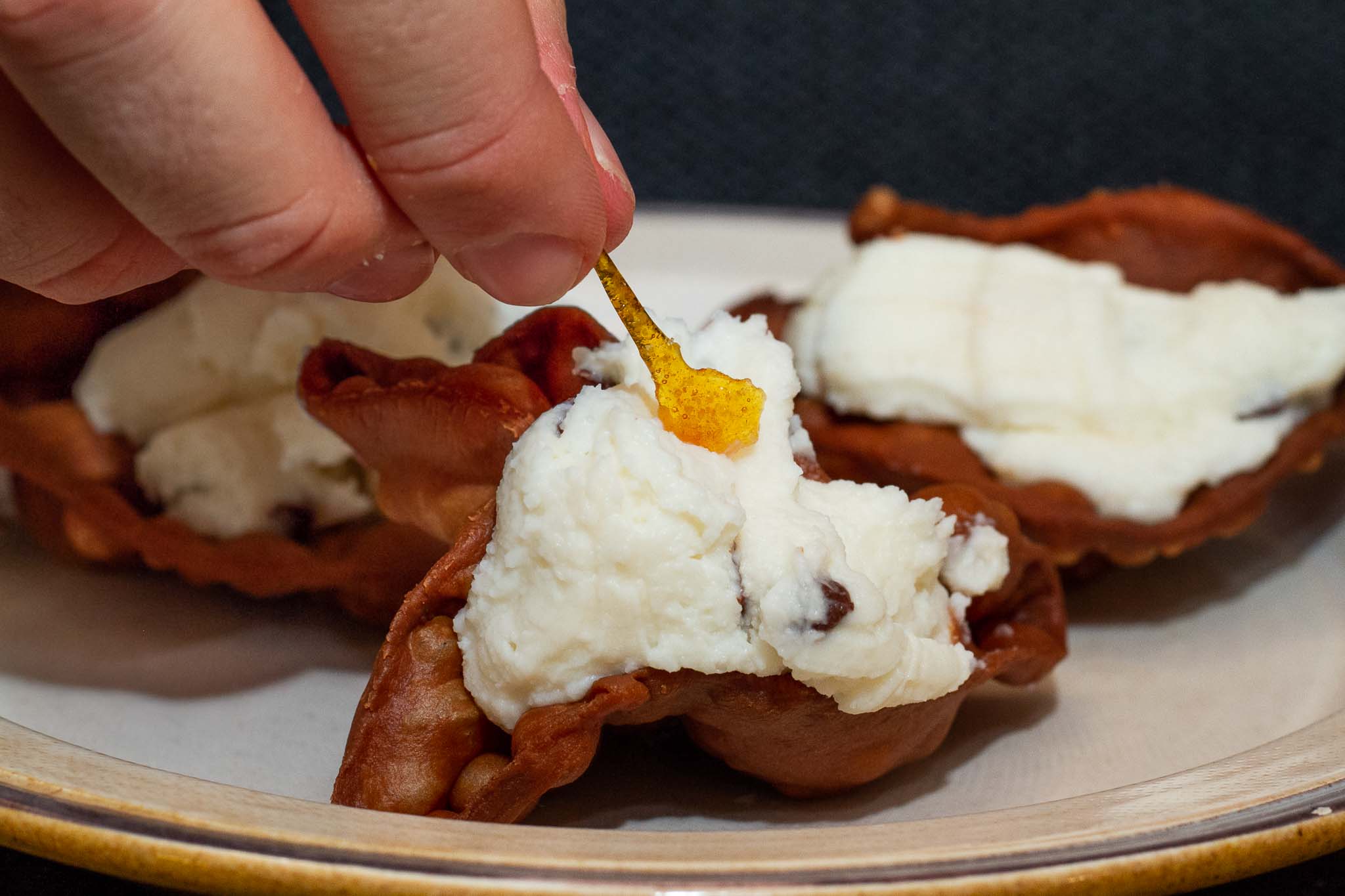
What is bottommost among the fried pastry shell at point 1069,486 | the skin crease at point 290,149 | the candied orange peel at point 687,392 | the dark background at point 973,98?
the dark background at point 973,98

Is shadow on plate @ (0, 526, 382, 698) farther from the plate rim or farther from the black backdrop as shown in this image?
the black backdrop

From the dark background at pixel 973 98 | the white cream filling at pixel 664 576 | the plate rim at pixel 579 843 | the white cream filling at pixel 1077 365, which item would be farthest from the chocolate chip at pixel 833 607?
the dark background at pixel 973 98

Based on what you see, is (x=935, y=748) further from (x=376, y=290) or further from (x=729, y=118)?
(x=729, y=118)

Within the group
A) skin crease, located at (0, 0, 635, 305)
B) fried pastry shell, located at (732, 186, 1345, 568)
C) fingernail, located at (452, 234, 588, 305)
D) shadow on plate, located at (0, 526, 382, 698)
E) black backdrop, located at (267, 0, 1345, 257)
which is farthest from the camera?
black backdrop, located at (267, 0, 1345, 257)

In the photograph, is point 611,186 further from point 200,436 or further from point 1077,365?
point 1077,365

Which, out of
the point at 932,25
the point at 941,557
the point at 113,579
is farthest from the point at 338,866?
the point at 932,25

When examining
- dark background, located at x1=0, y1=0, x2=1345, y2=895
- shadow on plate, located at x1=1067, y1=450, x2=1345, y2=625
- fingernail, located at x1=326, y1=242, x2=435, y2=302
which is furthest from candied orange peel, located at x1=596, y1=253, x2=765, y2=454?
dark background, located at x1=0, y1=0, x2=1345, y2=895

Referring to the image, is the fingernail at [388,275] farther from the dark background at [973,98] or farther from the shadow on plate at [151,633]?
the dark background at [973,98]
